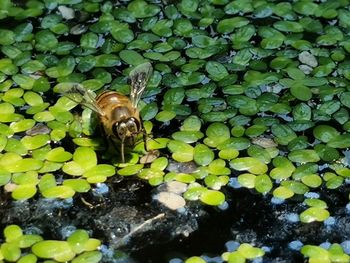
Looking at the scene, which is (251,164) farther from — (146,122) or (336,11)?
(336,11)

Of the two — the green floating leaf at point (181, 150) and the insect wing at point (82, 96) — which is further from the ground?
Answer: the insect wing at point (82, 96)

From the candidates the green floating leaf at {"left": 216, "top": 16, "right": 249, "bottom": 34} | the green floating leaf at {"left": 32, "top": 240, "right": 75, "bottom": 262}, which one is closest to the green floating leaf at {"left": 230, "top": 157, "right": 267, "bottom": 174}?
the green floating leaf at {"left": 32, "top": 240, "right": 75, "bottom": 262}

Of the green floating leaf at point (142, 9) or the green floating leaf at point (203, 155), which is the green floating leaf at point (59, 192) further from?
the green floating leaf at point (142, 9)

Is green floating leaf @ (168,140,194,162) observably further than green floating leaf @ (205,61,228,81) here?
No

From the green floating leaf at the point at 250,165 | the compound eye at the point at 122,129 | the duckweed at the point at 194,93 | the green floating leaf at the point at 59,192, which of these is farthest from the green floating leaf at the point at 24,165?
the green floating leaf at the point at 250,165

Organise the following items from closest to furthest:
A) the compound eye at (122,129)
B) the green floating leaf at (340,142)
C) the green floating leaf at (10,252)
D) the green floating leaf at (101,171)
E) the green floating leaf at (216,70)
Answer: the green floating leaf at (10,252), the compound eye at (122,129), the green floating leaf at (101,171), the green floating leaf at (340,142), the green floating leaf at (216,70)

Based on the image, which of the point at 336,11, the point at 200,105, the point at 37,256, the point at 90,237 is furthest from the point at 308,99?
the point at 37,256

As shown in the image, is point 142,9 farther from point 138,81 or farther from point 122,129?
point 122,129

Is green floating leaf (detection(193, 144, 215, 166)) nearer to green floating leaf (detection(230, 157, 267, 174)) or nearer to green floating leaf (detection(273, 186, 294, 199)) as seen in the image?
green floating leaf (detection(230, 157, 267, 174))
